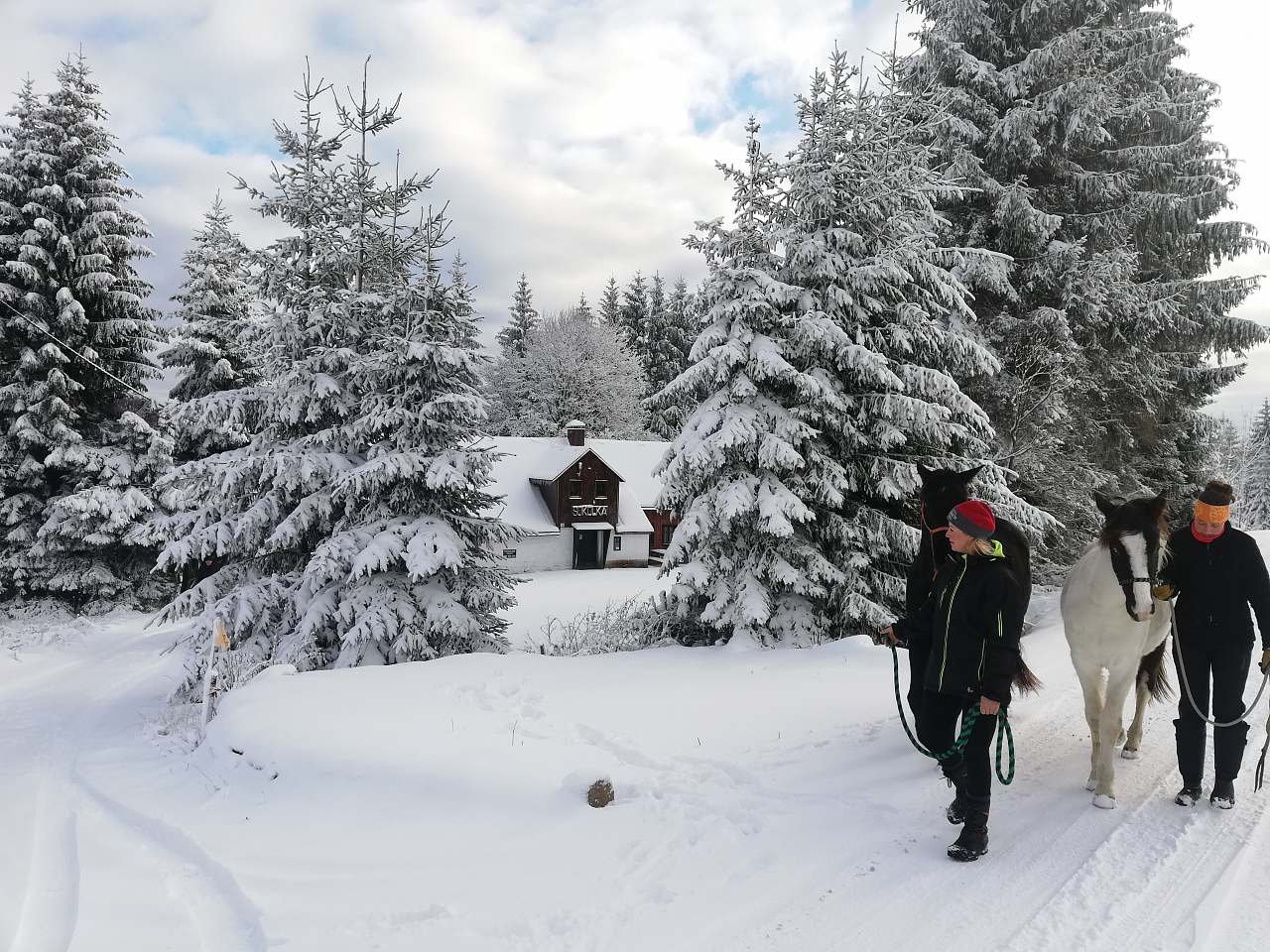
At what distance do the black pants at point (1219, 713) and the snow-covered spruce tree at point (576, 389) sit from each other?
42.3 meters

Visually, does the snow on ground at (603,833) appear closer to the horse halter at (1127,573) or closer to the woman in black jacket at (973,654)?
the woman in black jacket at (973,654)

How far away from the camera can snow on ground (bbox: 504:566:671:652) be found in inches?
757

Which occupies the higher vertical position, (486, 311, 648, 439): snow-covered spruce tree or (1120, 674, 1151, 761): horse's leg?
(486, 311, 648, 439): snow-covered spruce tree

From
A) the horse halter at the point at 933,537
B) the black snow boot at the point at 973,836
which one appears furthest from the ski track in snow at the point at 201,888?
the horse halter at the point at 933,537

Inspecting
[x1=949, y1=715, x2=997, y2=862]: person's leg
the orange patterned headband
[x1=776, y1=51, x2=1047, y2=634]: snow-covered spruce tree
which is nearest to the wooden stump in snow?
[x1=949, y1=715, x2=997, y2=862]: person's leg

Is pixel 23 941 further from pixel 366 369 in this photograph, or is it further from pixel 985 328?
pixel 985 328

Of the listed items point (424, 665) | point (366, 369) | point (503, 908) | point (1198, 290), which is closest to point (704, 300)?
point (366, 369)

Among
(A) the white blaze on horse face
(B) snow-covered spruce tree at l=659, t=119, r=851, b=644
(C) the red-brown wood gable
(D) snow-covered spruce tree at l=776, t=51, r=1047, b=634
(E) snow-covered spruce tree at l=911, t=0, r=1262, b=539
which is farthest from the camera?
(C) the red-brown wood gable

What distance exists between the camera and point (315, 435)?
10.8m

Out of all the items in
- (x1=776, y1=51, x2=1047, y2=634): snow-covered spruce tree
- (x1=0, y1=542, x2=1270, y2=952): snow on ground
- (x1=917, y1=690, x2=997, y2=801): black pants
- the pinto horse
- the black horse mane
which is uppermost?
(x1=776, y1=51, x2=1047, y2=634): snow-covered spruce tree

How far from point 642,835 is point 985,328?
1184 centimetres

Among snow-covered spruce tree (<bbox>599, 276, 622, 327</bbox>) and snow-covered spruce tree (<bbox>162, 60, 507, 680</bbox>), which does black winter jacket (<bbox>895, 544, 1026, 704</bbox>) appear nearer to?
snow-covered spruce tree (<bbox>162, 60, 507, 680</bbox>)

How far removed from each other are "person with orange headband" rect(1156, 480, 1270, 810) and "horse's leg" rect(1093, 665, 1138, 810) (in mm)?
323

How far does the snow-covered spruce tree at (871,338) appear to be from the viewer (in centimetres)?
936
